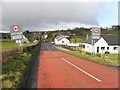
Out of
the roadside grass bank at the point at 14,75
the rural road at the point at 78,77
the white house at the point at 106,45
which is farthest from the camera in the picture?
the white house at the point at 106,45

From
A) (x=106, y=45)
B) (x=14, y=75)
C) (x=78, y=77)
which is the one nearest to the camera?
(x=14, y=75)

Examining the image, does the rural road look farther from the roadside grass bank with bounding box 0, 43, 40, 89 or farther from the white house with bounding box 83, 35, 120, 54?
the white house with bounding box 83, 35, 120, 54

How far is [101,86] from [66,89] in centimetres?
180

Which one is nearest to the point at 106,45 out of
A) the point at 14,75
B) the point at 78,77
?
the point at 78,77

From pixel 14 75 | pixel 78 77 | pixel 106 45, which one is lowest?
pixel 106 45

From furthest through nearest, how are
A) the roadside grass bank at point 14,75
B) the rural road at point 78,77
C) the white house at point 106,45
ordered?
the white house at point 106,45 → the rural road at point 78,77 → the roadside grass bank at point 14,75

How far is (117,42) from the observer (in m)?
68.2

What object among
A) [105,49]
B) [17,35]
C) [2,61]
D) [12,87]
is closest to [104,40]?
[105,49]

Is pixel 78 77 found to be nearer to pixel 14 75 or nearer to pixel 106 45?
pixel 14 75

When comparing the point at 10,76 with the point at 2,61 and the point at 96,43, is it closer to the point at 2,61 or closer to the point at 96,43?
the point at 2,61

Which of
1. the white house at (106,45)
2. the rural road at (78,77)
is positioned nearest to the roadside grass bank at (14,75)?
the rural road at (78,77)

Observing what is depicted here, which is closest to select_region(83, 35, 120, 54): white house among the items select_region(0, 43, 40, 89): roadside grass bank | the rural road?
the rural road

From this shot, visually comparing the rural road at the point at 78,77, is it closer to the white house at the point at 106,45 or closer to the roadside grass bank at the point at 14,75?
the roadside grass bank at the point at 14,75

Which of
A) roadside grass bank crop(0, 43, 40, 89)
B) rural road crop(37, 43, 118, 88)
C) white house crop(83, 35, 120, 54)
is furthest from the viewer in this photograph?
white house crop(83, 35, 120, 54)
